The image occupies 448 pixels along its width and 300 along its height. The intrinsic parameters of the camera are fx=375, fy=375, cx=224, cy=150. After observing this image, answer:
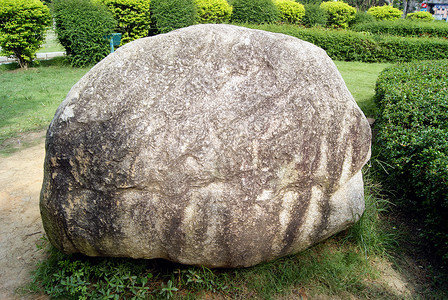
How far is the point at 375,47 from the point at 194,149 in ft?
37.7

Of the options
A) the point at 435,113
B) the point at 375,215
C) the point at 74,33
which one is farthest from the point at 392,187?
the point at 74,33

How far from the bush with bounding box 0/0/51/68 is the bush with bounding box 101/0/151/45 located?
1.84 meters

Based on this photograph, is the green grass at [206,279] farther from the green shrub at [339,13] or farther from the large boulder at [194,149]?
the green shrub at [339,13]

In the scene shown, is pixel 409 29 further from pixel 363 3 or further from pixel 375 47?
pixel 363 3

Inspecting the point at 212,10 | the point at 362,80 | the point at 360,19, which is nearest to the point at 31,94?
the point at 212,10

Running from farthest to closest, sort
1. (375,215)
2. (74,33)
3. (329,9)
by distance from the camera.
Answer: (329,9) < (74,33) < (375,215)

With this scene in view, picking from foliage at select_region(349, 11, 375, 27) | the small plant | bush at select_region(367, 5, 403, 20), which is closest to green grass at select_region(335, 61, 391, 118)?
the small plant

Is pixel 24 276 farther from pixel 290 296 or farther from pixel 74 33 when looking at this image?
pixel 74 33

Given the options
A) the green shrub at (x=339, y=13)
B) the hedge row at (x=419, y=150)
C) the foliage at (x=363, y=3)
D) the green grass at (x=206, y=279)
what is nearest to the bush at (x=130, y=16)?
the hedge row at (x=419, y=150)

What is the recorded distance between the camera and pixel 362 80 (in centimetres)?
930

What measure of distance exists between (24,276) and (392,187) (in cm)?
363

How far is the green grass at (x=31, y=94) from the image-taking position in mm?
6070

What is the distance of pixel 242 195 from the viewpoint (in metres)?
2.40

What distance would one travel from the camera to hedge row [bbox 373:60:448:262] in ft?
10.3
